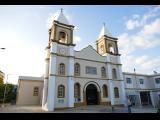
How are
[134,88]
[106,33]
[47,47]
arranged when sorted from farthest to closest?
[134,88]
[106,33]
[47,47]

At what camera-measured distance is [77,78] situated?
16.4 meters

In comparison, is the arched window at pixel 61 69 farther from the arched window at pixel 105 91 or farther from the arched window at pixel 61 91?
the arched window at pixel 105 91

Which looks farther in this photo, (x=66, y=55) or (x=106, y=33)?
(x=106, y=33)

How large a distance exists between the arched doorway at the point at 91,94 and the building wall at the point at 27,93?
8.68 m

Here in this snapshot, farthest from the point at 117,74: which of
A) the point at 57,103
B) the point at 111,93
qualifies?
the point at 57,103

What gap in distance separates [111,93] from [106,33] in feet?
31.2

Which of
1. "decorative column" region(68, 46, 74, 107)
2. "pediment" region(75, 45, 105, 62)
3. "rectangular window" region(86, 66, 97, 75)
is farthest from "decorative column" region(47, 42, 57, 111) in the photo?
"rectangular window" region(86, 66, 97, 75)

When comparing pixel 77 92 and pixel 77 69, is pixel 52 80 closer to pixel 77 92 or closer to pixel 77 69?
pixel 77 92

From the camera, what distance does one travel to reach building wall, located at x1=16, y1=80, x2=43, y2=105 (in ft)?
67.0

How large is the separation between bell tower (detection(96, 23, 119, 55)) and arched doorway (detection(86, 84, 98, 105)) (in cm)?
586
